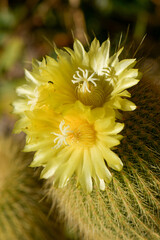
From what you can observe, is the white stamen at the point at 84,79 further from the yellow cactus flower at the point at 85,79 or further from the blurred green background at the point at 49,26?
the blurred green background at the point at 49,26

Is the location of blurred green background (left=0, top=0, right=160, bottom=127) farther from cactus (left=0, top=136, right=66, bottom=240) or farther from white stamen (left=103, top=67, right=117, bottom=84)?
white stamen (left=103, top=67, right=117, bottom=84)

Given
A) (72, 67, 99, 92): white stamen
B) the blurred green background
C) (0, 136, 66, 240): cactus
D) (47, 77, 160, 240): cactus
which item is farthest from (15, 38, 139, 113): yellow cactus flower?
the blurred green background

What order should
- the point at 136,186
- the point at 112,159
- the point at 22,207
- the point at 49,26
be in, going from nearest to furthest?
the point at 112,159 → the point at 136,186 → the point at 22,207 → the point at 49,26

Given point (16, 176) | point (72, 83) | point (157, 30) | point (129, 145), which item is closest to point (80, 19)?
point (157, 30)

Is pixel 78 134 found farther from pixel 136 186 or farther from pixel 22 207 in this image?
pixel 22 207

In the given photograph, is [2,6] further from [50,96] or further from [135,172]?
[135,172]

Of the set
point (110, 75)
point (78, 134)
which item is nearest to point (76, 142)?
point (78, 134)

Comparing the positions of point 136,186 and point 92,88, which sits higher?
point 92,88
